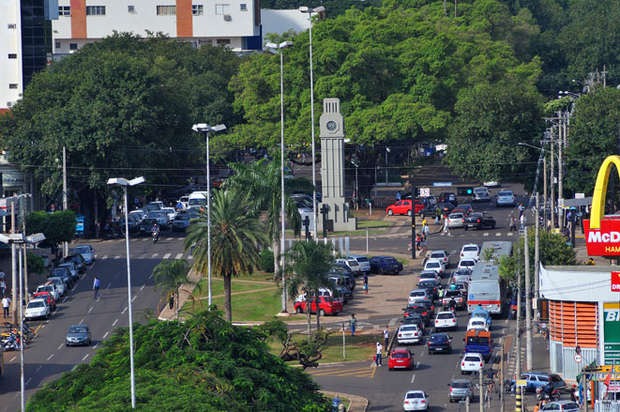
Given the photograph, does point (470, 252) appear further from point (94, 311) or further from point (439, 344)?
point (94, 311)

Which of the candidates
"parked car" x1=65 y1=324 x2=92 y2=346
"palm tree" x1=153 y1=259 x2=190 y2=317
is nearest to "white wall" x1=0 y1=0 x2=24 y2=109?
"palm tree" x1=153 y1=259 x2=190 y2=317

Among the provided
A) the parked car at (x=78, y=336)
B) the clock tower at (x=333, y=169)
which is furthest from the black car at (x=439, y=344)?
the clock tower at (x=333, y=169)

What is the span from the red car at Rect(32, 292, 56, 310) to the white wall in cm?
7267

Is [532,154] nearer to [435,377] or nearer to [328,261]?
[328,261]

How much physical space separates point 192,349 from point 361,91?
86015 millimetres

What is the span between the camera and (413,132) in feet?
474

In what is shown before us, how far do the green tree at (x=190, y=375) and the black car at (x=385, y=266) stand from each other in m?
43.7

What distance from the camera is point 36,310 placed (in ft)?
328

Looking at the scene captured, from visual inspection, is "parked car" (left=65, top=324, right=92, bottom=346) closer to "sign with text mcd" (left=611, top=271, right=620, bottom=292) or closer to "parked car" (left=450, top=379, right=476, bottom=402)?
"parked car" (left=450, top=379, right=476, bottom=402)

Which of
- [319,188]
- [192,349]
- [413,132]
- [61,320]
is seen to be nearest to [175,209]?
[319,188]

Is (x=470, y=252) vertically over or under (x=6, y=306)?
over

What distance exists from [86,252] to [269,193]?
62.9ft

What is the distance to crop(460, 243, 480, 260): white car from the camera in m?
111

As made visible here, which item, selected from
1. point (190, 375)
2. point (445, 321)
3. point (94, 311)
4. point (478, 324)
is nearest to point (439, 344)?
point (478, 324)
